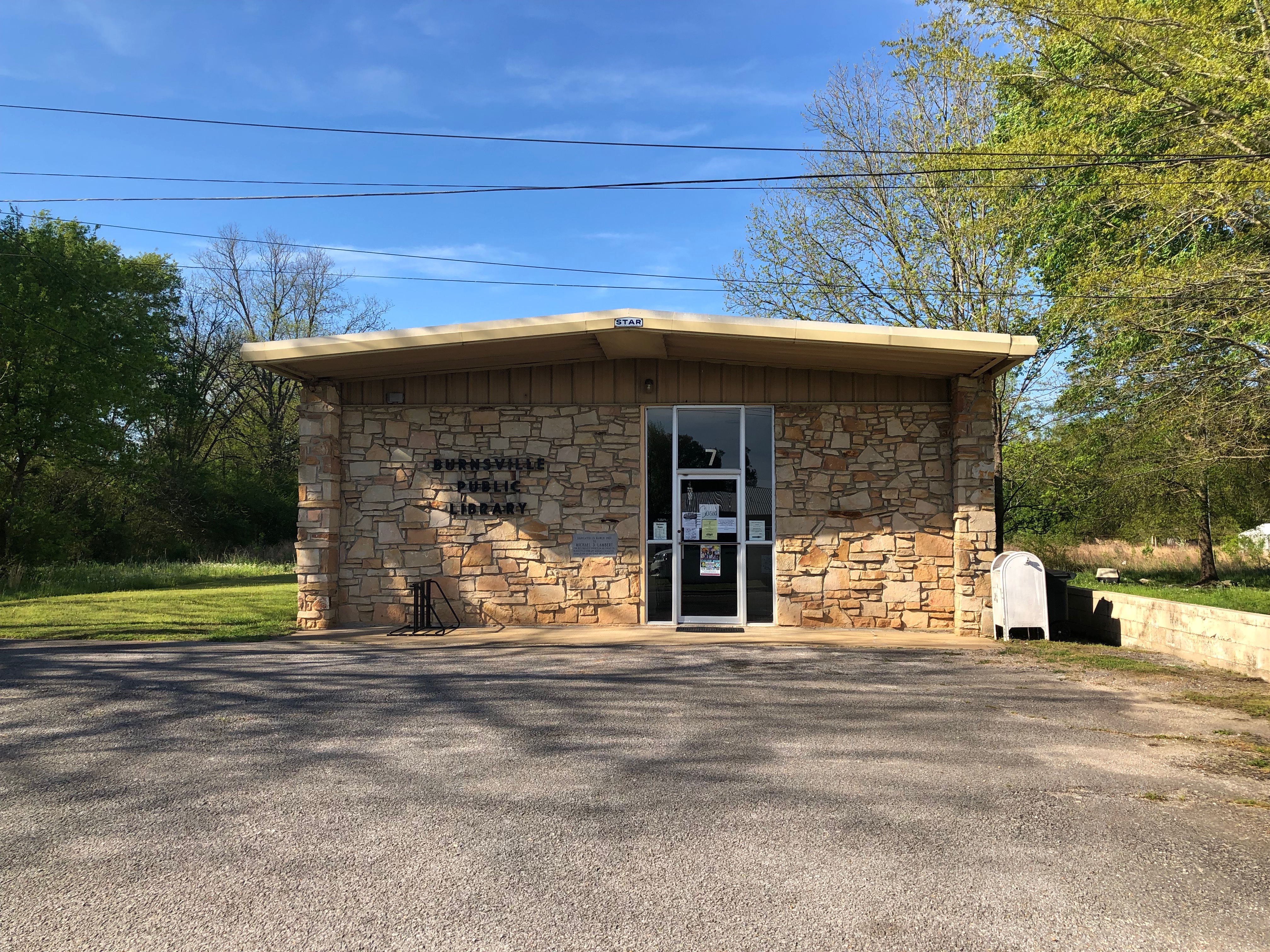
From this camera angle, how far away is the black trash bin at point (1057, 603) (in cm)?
1178

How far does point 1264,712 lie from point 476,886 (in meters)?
6.28

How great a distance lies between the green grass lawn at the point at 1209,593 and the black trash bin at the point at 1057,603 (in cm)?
69

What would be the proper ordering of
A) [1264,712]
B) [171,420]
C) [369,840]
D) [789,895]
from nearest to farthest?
1. [789,895]
2. [369,840]
3. [1264,712]
4. [171,420]

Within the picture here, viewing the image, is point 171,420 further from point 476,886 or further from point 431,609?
point 476,886

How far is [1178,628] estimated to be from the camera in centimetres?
959

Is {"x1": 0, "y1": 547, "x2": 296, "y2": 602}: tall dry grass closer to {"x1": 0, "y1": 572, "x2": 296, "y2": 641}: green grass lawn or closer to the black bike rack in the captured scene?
{"x1": 0, "y1": 572, "x2": 296, "y2": 641}: green grass lawn

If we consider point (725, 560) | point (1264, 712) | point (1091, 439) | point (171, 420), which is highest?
point (171, 420)

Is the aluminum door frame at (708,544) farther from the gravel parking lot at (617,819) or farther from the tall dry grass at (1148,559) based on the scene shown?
the tall dry grass at (1148,559)

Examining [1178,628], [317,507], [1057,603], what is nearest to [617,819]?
[1178,628]

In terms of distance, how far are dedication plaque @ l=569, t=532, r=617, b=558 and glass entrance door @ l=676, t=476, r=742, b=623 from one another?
2.82 ft

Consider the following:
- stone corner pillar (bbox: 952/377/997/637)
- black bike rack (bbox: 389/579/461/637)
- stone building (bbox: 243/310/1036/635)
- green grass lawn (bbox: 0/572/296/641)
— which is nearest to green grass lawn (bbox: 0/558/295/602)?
green grass lawn (bbox: 0/572/296/641)

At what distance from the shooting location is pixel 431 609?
38.0 feet

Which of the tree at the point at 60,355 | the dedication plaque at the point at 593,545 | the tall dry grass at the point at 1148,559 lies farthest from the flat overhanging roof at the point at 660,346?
the tree at the point at 60,355

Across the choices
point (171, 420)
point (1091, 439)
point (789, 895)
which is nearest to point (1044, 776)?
point (789, 895)
